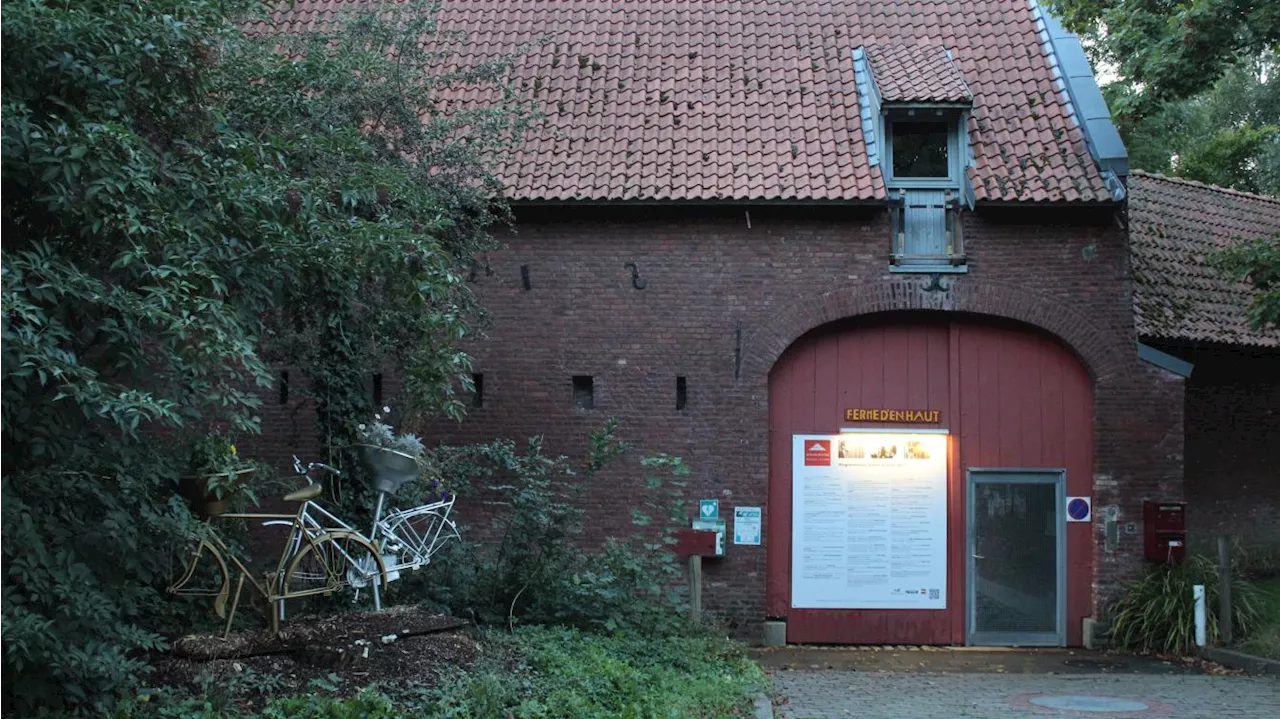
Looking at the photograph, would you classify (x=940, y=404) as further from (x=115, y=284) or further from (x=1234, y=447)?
Result: (x=115, y=284)

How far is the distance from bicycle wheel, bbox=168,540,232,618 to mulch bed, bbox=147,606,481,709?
30cm

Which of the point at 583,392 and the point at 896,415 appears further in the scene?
the point at 896,415

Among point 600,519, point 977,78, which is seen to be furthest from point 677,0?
point 600,519

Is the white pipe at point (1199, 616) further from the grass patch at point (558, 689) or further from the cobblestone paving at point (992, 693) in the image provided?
the grass patch at point (558, 689)

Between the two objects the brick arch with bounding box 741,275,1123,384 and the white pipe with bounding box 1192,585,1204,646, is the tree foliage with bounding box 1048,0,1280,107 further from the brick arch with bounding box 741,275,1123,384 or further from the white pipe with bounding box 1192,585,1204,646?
the white pipe with bounding box 1192,585,1204,646

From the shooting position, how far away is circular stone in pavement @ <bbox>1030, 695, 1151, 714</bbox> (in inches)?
418

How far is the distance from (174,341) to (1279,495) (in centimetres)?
1833

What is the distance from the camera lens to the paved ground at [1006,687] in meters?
10.5

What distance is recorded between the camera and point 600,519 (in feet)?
50.8

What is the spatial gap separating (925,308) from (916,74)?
3001 millimetres

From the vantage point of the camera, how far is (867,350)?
16.0m

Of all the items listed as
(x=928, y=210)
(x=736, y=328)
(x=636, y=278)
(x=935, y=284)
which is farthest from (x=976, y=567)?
(x=636, y=278)

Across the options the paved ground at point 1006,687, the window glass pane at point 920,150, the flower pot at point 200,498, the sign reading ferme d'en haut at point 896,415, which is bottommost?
the paved ground at point 1006,687

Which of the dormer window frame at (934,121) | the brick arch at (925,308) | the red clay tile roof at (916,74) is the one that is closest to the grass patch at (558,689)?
the brick arch at (925,308)
